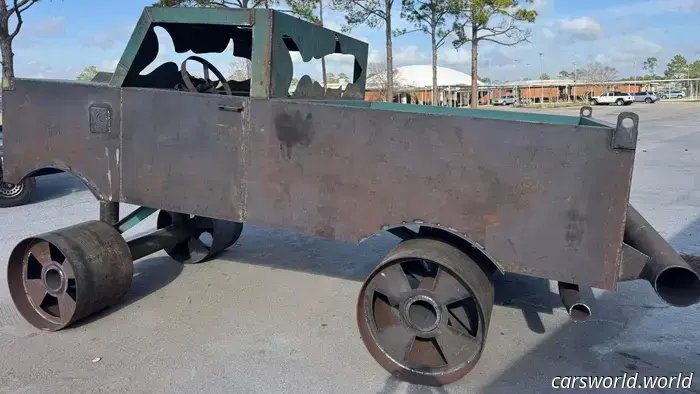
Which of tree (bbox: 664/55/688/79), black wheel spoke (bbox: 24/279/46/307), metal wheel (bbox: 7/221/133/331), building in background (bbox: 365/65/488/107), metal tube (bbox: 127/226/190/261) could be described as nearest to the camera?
metal wheel (bbox: 7/221/133/331)

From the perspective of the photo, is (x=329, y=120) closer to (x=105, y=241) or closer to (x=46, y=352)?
(x=105, y=241)

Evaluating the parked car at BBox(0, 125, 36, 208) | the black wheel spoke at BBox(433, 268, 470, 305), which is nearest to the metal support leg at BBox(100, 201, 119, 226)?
the black wheel spoke at BBox(433, 268, 470, 305)

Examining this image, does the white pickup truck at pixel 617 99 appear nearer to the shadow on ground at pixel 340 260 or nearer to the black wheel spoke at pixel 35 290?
the shadow on ground at pixel 340 260

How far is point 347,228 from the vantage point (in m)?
3.62

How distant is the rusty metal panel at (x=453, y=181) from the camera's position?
10.2 feet

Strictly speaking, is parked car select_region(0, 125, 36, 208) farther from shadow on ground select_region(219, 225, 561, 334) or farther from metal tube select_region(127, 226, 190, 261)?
metal tube select_region(127, 226, 190, 261)

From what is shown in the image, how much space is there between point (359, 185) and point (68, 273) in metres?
2.09

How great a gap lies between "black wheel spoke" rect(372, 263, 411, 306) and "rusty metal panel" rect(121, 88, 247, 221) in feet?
3.39

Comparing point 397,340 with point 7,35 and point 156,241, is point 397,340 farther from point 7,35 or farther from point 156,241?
point 7,35

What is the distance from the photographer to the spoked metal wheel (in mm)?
3338

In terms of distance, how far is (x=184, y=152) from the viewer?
12.8 ft

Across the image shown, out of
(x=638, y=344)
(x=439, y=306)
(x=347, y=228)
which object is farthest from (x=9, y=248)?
(x=638, y=344)

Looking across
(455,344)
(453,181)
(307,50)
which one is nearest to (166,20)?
(307,50)

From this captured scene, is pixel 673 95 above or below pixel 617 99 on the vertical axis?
above
